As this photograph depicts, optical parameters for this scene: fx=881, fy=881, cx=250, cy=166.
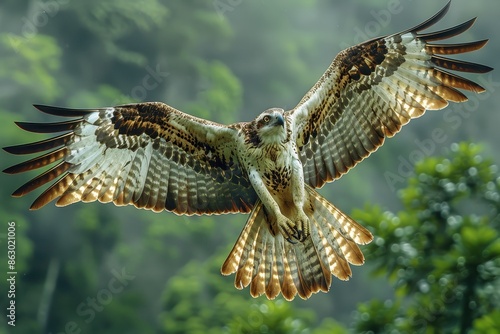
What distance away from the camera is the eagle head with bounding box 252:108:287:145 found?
5887 mm

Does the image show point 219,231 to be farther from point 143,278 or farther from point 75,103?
point 75,103

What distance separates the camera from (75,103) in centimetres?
2584

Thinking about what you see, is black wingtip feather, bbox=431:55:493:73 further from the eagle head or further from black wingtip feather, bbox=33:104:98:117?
black wingtip feather, bbox=33:104:98:117

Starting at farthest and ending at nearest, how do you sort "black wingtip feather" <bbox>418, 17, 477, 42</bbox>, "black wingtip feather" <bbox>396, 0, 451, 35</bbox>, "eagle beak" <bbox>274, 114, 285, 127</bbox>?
"black wingtip feather" <bbox>418, 17, 477, 42</bbox> < "eagle beak" <bbox>274, 114, 285, 127</bbox> < "black wingtip feather" <bbox>396, 0, 451, 35</bbox>

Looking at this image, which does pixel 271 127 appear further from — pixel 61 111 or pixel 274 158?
pixel 61 111

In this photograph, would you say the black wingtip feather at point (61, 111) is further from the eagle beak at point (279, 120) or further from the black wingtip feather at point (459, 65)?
the black wingtip feather at point (459, 65)

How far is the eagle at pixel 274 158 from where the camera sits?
6.24 meters

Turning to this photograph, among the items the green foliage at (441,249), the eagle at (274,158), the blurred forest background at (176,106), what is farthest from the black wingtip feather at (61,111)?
the blurred forest background at (176,106)

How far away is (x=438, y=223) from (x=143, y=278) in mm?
17138

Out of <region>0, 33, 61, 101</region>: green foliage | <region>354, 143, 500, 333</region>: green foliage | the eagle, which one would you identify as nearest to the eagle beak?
the eagle

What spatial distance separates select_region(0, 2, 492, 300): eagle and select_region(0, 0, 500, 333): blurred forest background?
1.72m

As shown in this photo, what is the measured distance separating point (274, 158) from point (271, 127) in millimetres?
245

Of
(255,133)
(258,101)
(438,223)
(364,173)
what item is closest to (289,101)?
(258,101)

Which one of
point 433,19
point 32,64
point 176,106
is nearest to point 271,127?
point 433,19
